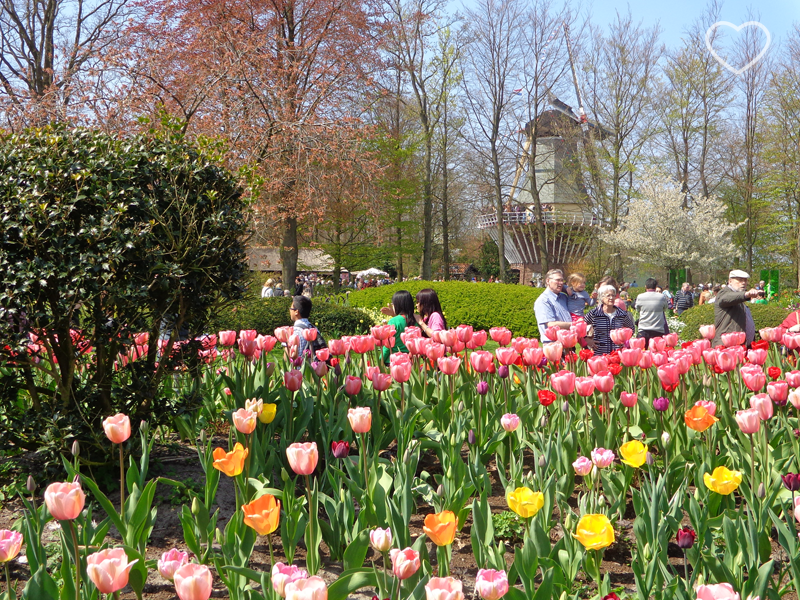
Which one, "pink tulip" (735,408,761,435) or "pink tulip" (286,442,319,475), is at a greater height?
"pink tulip" (286,442,319,475)

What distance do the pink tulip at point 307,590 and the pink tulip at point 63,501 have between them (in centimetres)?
71

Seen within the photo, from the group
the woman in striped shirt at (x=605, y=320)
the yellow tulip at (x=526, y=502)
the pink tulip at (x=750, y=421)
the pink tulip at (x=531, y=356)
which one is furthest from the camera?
the woman in striped shirt at (x=605, y=320)

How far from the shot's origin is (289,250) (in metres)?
17.8

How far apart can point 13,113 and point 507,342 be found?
13754mm

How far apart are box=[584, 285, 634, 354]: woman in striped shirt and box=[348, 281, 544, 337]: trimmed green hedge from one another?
7181 mm

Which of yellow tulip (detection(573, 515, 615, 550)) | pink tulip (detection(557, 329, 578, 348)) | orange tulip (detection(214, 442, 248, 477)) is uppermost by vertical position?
pink tulip (detection(557, 329, 578, 348))

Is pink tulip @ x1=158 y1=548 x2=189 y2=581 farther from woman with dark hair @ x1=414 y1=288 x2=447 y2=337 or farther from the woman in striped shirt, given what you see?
the woman in striped shirt

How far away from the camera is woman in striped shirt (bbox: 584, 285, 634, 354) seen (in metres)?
6.61

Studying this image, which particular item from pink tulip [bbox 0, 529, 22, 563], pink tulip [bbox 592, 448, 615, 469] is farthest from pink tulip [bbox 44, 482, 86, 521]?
pink tulip [bbox 592, 448, 615, 469]

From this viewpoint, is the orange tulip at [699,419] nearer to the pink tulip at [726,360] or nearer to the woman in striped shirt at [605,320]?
the pink tulip at [726,360]

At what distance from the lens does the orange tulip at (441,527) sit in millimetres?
1792

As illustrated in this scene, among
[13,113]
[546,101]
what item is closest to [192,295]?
[13,113]

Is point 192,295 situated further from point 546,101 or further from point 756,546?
point 546,101

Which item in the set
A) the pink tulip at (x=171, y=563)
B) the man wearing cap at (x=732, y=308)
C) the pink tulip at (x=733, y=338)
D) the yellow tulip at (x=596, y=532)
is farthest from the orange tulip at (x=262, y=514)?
the man wearing cap at (x=732, y=308)
